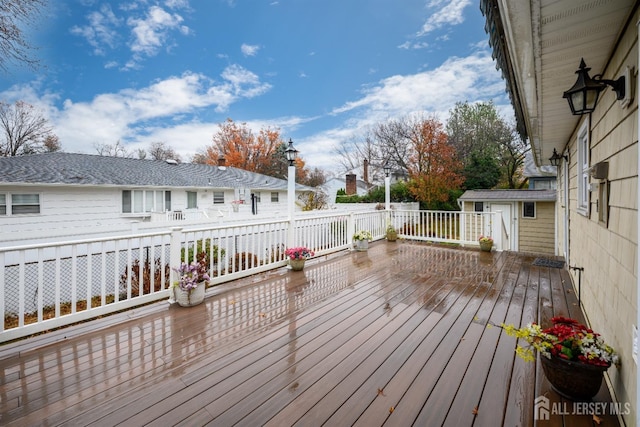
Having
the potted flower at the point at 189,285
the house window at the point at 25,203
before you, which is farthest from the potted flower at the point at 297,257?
the house window at the point at 25,203

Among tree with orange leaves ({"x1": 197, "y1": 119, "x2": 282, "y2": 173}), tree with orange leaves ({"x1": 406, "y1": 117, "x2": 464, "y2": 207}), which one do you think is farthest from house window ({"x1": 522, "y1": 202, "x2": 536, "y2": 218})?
tree with orange leaves ({"x1": 197, "y1": 119, "x2": 282, "y2": 173})

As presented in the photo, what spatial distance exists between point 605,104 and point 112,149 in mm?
30597

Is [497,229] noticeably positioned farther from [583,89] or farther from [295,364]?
[295,364]

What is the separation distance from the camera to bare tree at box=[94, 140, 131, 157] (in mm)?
24031

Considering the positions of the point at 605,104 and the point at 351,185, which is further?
the point at 351,185

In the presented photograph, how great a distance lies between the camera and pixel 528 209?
11.2 meters

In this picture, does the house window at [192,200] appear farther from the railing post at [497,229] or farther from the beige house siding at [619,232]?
the beige house siding at [619,232]

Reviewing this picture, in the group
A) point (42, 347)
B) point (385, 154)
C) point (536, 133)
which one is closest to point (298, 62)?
point (385, 154)

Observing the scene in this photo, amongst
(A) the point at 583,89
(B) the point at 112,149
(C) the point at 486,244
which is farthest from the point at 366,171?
(A) the point at 583,89

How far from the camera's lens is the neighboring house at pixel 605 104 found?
1540 mm

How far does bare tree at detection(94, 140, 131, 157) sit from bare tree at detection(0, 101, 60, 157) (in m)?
4.75

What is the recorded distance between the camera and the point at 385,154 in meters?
21.7

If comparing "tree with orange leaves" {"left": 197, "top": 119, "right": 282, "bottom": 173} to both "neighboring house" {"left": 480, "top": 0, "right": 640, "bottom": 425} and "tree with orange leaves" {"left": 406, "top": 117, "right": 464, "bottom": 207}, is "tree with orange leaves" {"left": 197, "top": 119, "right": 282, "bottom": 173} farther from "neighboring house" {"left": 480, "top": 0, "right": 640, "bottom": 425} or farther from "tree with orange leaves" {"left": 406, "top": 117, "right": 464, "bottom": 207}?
"neighboring house" {"left": 480, "top": 0, "right": 640, "bottom": 425}

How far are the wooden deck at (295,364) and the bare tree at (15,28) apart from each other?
371 cm
